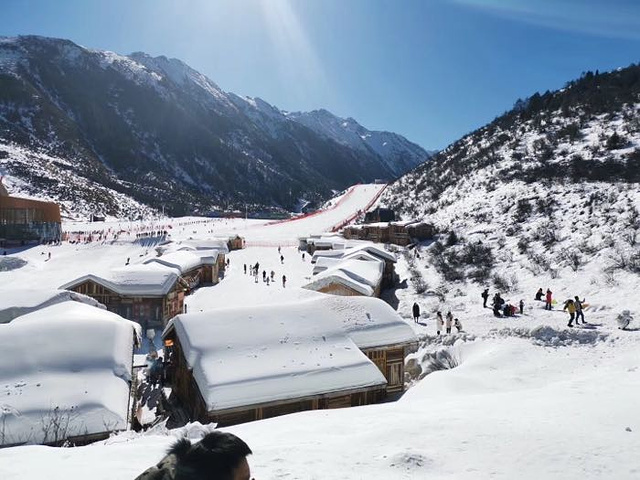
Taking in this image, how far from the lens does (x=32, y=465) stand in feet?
21.3

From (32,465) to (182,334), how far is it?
9.36 metres

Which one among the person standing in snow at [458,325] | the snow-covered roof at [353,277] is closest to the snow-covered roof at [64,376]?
the snow-covered roof at [353,277]

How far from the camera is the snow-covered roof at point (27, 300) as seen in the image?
68.7 feet

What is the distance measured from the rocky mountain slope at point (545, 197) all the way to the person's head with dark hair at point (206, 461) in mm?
26312

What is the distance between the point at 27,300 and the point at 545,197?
41.0 meters

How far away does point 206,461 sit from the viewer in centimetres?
281

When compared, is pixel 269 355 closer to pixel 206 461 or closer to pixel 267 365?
pixel 267 365

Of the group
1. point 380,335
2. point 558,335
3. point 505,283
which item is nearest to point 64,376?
point 380,335

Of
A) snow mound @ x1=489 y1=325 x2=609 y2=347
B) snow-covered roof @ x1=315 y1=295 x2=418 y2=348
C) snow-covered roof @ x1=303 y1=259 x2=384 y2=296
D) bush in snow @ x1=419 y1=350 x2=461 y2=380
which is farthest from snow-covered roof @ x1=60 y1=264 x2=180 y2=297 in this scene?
snow mound @ x1=489 y1=325 x2=609 y2=347

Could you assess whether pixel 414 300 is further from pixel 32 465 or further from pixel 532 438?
pixel 32 465

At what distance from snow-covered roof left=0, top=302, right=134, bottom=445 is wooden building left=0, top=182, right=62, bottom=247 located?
4366cm

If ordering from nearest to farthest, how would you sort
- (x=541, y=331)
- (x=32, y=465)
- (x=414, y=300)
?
(x=32, y=465), (x=541, y=331), (x=414, y=300)

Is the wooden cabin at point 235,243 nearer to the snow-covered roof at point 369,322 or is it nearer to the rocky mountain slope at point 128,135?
the snow-covered roof at point 369,322

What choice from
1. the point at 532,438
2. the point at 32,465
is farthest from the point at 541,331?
the point at 32,465
